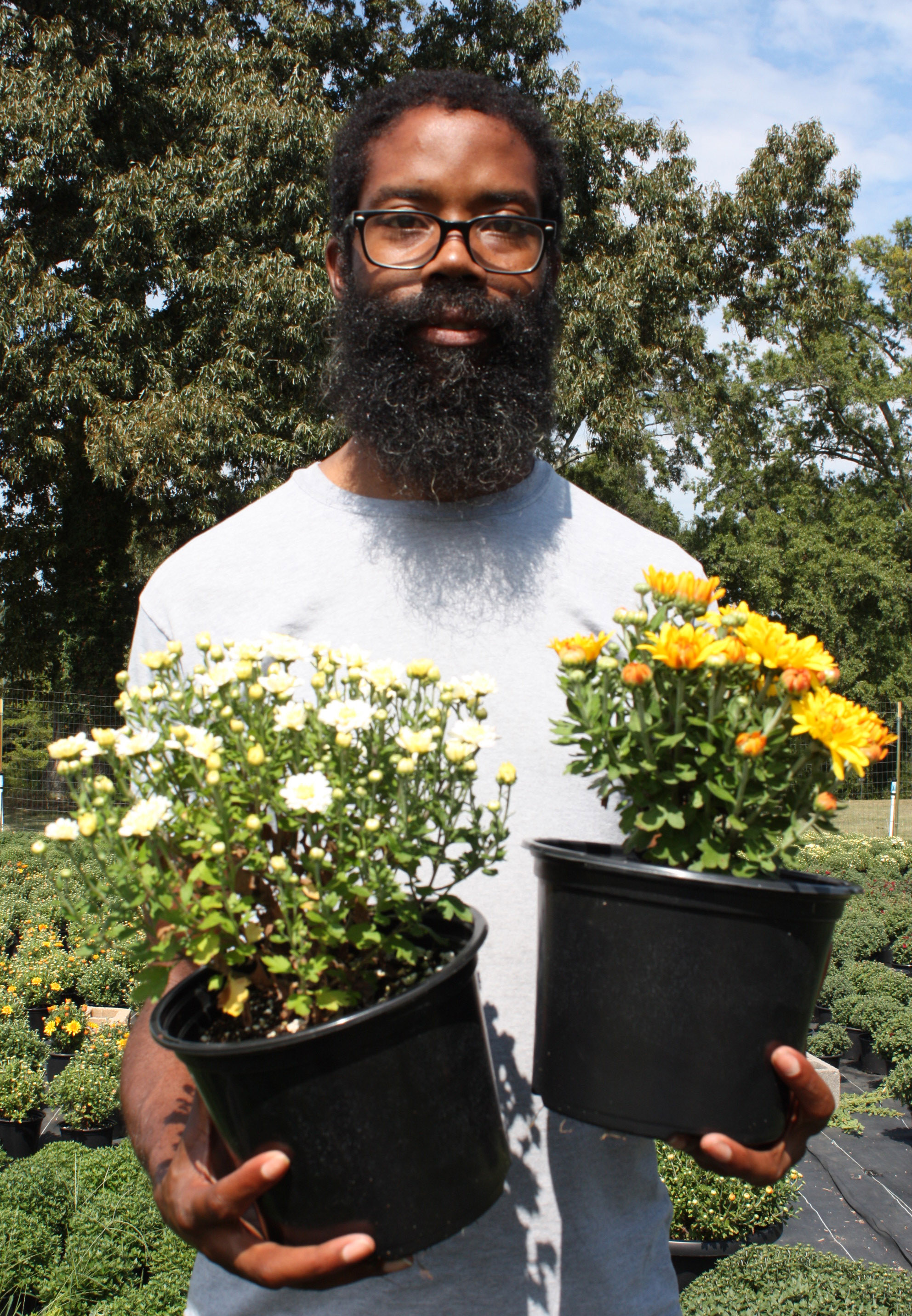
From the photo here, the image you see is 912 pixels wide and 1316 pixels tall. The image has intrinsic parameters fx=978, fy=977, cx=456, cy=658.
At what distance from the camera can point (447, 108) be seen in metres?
1.59

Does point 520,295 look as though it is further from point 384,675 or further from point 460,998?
point 460,998

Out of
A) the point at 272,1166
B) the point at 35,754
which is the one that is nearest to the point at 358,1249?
the point at 272,1166

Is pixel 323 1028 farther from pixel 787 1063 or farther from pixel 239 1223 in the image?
pixel 787 1063

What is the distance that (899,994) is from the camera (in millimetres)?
5828

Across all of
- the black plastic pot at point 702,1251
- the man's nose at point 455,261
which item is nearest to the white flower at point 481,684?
the man's nose at point 455,261

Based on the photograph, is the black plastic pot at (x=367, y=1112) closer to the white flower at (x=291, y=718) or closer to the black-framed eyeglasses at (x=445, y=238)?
the white flower at (x=291, y=718)

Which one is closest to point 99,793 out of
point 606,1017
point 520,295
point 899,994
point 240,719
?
point 240,719

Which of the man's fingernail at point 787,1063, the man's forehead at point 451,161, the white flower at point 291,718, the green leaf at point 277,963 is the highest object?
the man's forehead at point 451,161

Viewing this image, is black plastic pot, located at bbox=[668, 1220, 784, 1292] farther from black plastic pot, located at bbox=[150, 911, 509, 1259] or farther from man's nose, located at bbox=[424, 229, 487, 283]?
man's nose, located at bbox=[424, 229, 487, 283]

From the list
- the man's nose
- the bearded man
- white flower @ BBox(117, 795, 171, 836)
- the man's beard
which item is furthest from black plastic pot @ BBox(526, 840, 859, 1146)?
the man's nose

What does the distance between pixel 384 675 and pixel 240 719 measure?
179 mm

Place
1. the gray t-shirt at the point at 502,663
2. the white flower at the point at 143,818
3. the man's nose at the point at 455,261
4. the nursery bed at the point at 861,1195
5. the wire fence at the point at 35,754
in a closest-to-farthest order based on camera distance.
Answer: the white flower at the point at 143,818 → the gray t-shirt at the point at 502,663 → the man's nose at the point at 455,261 → the nursery bed at the point at 861,1195 → the wire fence at the point at 35,754

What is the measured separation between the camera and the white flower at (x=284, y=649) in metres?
1.07

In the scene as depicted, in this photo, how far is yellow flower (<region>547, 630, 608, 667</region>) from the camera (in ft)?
3.56
